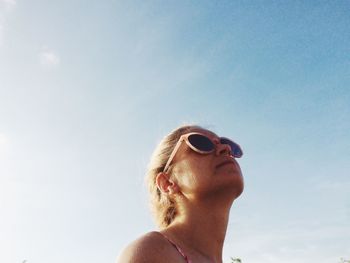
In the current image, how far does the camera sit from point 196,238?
10.1ft

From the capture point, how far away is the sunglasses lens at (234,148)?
13.9 ft

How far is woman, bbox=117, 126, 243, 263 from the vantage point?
8.70 ft

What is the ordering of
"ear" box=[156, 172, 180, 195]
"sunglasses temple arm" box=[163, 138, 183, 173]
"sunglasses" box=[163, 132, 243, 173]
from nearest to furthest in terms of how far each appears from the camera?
1. "ear" box=[156, 172, 180, 195]
2. "sunglasses" box=[163, 132, 243, 173]
3. "sunglasses temple arm" box=[163, 138, 183, 173]

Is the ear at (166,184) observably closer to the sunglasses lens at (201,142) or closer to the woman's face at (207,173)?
the woman's face at (207,173)

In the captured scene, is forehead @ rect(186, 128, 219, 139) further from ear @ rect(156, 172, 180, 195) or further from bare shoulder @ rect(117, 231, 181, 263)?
bare shoulder @ rect(117, 231, 181, 263)

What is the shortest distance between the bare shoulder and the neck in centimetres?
37

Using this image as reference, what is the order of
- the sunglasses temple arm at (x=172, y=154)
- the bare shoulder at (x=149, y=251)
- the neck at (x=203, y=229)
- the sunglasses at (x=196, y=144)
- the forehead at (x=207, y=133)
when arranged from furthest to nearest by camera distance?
the forehead at (x=207, y=133)
the sunglasses temple arm at (x=172, y=154)
the sunglasses at (x=196, y=144)
the neck at (x=203, y=229)
the bare shoulder at (x=149, y=251)

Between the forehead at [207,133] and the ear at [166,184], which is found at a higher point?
the forehead at [207,133]

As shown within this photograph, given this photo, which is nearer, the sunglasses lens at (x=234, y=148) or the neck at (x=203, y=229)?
the neck at (x=203, y=229)

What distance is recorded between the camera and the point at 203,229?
10.3 ft

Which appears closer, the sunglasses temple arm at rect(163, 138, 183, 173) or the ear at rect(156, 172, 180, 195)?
the ear at rect(156, 172, 180, 195)

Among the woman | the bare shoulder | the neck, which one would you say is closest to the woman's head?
the woman

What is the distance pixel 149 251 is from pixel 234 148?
2307 millimetres

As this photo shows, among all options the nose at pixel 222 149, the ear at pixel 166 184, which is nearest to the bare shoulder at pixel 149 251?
the ear at pixel 166 184
